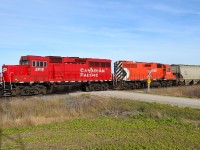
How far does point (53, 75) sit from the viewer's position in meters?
29.0

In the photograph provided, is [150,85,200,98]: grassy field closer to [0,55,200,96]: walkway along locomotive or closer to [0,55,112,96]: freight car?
[0,55,200,96]: walkway along locomotive

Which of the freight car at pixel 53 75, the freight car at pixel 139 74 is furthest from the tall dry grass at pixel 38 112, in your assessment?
the freight car at pixel 139 74

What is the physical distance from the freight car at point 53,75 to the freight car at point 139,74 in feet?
11.0

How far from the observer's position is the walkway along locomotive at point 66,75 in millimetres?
26188

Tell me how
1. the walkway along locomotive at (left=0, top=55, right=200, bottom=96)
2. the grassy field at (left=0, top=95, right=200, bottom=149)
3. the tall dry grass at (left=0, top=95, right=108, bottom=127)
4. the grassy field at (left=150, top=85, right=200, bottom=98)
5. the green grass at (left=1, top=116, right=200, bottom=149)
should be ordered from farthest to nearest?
the grassy field at (left=150, top=85, right=200, bottom=98)
the walkway along locomotive at (left=0, top=55, right=200, bottom=96)
the tall dry grass at (left=0, top=95, right=108, bottom=127)
the grassy field at (left=0, top=95, right=200, bottom=149)
the green grass at (left=1, top=116, right=200, bottom=149)

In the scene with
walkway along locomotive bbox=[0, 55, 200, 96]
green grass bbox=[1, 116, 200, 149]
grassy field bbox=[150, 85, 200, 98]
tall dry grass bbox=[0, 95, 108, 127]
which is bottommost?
green grass bbox=[1, 116, 200, 149]

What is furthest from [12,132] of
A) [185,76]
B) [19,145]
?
[185,76]

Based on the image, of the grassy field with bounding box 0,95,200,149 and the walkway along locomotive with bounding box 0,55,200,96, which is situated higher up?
the walkway along locomotive with bounding box 0,55,200,96

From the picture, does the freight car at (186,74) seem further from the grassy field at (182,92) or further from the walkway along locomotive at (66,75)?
the grassy field at (182,92)

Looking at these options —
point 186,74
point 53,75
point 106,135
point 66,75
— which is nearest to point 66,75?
point 66,75

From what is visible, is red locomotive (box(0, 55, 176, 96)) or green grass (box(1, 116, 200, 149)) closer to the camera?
green grass (box(1, 116, 200, 149))

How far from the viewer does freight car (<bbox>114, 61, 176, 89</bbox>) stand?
3772cm

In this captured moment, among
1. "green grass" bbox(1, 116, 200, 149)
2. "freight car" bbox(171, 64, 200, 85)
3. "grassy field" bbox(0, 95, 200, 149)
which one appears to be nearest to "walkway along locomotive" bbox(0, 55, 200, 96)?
"freight car" bbox(171, 64, 200, 85)

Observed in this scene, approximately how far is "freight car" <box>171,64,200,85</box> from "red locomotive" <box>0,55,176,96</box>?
9.88 meters
